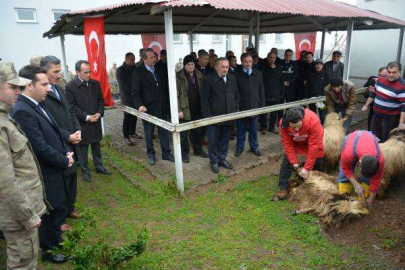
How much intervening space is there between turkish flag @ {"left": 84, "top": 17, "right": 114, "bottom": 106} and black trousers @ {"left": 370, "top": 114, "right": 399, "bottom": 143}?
5.23m

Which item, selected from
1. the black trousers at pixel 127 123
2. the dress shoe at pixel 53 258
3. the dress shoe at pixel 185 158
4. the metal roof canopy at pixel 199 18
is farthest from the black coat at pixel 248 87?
the dress shoe at pixel 53 258

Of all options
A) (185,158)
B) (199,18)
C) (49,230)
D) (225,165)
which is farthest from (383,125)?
(49,230)

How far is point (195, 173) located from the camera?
5.42 meters

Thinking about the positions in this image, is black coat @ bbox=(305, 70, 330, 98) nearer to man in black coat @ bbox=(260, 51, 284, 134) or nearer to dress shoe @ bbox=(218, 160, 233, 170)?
man in black coat @ bbox=(260, 51, 284, 134)

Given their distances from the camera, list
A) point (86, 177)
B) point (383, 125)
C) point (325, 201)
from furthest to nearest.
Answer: point (383, 125), point (86, 177), point (325, 201)

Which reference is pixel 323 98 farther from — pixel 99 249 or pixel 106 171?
pixel 99 249

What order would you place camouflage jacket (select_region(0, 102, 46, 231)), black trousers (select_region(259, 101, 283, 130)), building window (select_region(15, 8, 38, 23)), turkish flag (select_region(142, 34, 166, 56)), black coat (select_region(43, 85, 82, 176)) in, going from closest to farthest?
1. camouflage jacket (select_region(0, 102, 46, 231))
2. black coat (select_region(43, 85, 82, 176))
3. black trousers (select_region(259, 101, 283, 130))
4. turkish flag (select_region(142, 34, 166, 56))
5. building window (select_region(15, 8, 38, 23))

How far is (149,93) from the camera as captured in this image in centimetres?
547

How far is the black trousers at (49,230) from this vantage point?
315 cm

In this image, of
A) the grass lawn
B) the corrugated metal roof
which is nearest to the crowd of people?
the grass lawn

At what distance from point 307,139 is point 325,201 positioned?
2.91ft

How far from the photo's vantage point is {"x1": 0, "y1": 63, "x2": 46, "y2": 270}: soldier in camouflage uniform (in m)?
2.22

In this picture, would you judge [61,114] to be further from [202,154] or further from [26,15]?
[26,15]

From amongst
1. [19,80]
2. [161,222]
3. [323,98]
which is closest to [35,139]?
[19,80]
